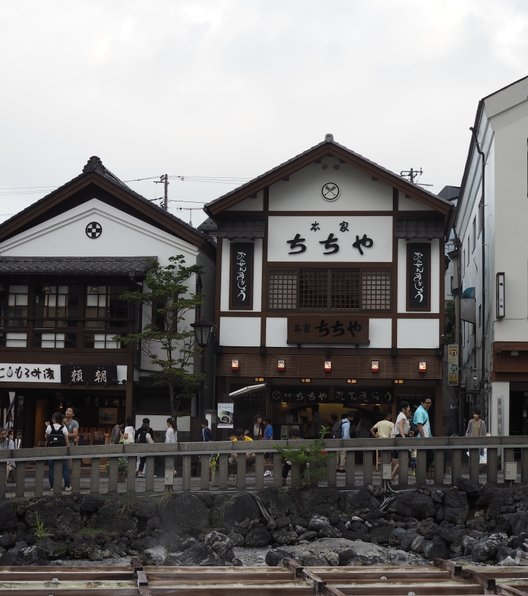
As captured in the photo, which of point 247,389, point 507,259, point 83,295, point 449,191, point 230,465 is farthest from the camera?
point 449,191

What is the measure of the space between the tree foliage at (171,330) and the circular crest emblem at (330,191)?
475 cm

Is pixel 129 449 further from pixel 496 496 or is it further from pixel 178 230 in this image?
pixel 178 230

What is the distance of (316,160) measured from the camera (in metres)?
32.8

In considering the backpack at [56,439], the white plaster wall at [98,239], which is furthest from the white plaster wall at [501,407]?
the backpack at [56,439]

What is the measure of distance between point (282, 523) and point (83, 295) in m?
13.2

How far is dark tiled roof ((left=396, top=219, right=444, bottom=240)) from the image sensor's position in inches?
1270

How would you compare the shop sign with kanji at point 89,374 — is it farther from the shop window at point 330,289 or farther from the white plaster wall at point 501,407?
the white plaster wall at point 501,407

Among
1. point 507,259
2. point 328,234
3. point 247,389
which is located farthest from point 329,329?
point 507,259

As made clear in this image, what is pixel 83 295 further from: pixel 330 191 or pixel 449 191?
pixel 449 191

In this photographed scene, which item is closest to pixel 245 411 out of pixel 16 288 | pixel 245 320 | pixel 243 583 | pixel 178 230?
pixel 245 320

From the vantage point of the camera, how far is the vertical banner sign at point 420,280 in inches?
1277

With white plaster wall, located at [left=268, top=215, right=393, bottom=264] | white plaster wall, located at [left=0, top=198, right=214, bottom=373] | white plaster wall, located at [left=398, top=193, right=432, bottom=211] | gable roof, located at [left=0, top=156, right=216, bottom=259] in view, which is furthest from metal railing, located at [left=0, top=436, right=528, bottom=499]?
gable roof, located at [left=0, top=156, right=216, bottom=259]

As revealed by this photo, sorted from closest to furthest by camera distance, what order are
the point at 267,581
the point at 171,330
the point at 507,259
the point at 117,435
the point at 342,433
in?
the point at 267,581, the point at 342,433, the point at 117,435, the point at 507,259, the point at 171,330

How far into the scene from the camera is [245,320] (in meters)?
33.0
